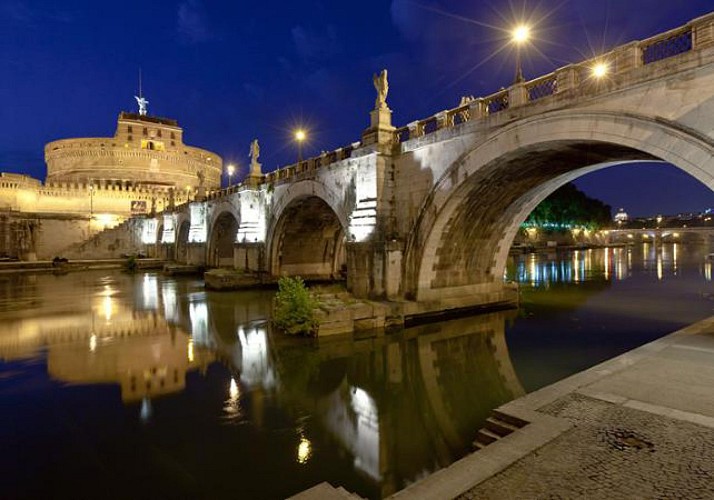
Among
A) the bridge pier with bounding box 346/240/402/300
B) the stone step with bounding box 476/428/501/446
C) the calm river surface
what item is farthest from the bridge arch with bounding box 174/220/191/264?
the stone step with bounding box 476/428/501/446

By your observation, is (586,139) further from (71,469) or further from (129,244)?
(129,244)

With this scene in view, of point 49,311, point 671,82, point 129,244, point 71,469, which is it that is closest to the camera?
point 71,469

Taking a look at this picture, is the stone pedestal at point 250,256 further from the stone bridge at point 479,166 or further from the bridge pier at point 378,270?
the bridge pier at point 378,270

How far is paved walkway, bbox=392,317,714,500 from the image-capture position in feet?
11.2

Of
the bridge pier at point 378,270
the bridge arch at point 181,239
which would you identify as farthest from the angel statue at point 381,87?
the bridge arch at point 181,239

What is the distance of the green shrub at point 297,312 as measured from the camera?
12.0m

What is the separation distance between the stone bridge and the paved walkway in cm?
410

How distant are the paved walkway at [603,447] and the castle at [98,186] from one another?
3427 cm

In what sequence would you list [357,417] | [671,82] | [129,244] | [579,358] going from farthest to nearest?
[129,244], [579,358], [671,82], [357,417]

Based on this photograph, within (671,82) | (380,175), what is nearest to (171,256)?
(380,175)

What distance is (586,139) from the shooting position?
9.14 metres

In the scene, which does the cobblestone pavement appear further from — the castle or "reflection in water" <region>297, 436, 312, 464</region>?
the castle

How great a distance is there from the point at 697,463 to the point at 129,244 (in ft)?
174

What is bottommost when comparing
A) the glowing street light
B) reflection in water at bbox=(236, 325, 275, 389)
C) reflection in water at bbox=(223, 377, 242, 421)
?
reflection in water at bbox=(223, 377, 242, 421)
